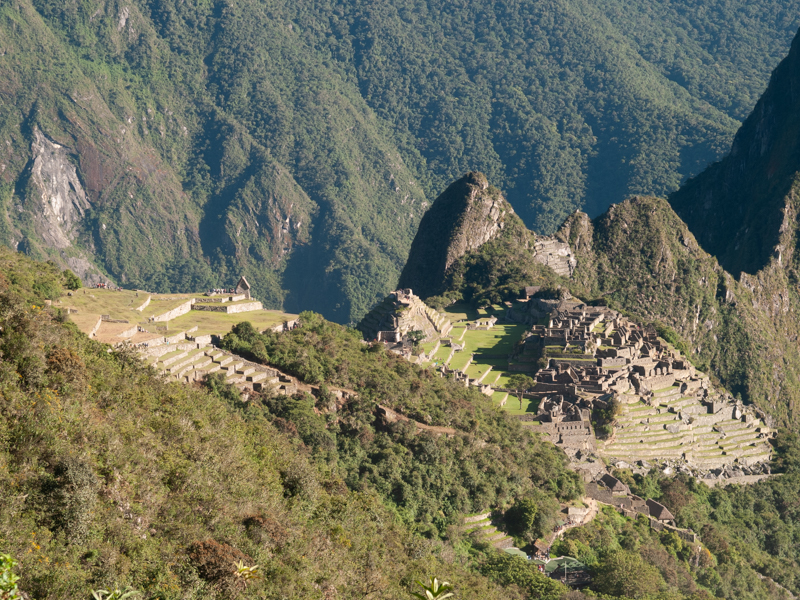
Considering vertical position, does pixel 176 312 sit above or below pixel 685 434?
below

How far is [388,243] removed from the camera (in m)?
194

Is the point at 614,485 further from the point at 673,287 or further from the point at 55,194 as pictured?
the point at 55,194

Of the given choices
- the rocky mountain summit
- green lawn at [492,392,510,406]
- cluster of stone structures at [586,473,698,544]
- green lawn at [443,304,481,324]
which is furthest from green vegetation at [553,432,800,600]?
the rocky mountain summit

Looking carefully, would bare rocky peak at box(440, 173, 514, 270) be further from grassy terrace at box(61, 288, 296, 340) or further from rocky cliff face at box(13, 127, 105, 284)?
rocky cliff face at box(13, 127, 105, 284)

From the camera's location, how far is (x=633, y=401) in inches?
2157

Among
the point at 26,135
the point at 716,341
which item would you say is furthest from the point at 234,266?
the point at 716,341

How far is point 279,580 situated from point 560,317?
44.7 meters

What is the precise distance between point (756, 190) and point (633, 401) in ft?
249

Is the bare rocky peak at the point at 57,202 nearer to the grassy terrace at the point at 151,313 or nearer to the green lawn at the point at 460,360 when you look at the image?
the green lawn at the point at 460,360

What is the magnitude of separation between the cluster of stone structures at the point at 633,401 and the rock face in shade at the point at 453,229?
27.8 metres

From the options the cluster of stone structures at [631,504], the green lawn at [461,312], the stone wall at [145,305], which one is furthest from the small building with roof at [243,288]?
the green lawn at [461,312]

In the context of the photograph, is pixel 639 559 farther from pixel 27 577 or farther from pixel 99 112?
pixel 99 112

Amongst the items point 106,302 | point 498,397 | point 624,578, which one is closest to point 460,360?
point 498,397

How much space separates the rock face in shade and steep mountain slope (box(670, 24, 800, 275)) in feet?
103
